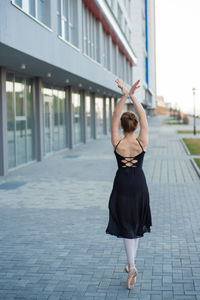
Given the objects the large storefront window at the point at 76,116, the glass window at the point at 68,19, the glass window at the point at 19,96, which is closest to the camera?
the glass window at the point at 19,96

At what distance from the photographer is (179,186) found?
35.6 ft

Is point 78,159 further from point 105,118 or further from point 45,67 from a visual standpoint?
point 105,118

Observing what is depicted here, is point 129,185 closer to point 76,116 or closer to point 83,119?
point 76,116

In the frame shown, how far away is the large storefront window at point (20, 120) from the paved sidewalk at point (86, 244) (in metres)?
2.60

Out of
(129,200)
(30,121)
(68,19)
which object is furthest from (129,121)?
(68,19)

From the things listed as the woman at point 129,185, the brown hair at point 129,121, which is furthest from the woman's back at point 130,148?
the brown hair at point 129,121

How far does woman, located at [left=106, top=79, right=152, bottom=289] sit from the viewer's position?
4.41 m

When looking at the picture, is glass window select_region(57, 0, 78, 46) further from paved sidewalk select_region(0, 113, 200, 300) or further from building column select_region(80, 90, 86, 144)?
building column select_region(80, 90, 86, 144)

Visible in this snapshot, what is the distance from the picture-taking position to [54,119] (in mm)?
20000

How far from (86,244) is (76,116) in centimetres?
1903

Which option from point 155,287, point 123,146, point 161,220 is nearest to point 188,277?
point 155,287

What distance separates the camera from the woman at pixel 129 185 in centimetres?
441

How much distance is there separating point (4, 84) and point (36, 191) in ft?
14.1

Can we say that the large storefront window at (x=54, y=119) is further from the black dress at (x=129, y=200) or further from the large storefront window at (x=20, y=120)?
the black dress at (x=129, y=200)
